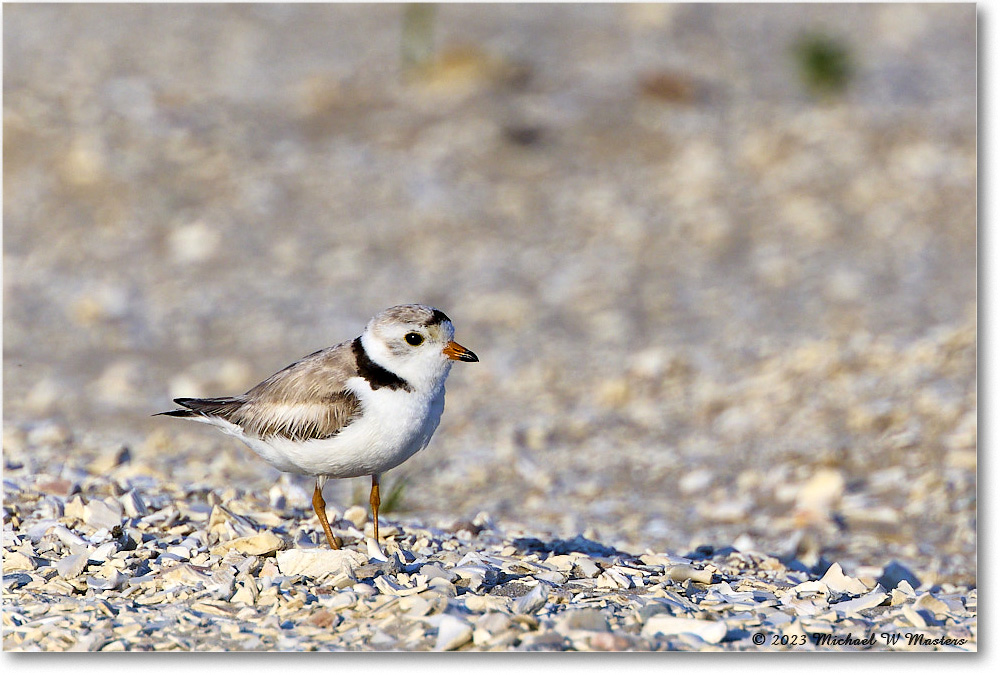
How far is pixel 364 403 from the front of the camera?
4512mm

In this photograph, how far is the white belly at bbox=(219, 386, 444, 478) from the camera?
4.45 meters

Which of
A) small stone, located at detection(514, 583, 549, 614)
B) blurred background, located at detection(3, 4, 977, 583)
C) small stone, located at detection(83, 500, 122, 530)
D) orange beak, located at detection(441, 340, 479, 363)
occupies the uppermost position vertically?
blurred background, located at detection(3, 4, 977, 583)

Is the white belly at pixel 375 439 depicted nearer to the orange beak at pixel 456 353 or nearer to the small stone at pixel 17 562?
the orange beak at pixel 456 353

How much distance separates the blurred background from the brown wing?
A: 1.03 m

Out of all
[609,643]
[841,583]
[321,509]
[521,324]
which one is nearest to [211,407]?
[321,509]

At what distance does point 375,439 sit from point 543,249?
6777 mm

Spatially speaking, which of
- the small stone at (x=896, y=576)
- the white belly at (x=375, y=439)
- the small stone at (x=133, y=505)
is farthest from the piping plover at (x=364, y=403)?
the small stone at (x=896, y=576)

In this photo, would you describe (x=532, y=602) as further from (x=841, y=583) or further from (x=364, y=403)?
(x=841, y=583)

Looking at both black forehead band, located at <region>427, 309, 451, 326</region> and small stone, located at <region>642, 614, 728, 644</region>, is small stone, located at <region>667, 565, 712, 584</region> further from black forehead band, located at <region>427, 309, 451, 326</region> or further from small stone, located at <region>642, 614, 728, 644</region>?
black forehead band, located at <region>427, 309, 451, 326</region>

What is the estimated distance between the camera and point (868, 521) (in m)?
6.79

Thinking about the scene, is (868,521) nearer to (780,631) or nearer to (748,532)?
(748,532)

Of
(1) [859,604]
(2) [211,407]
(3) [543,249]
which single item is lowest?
(1) [859,604]

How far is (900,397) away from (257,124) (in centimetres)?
745

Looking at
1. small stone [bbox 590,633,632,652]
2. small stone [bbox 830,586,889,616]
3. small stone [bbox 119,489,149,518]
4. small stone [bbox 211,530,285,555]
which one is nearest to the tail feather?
small stone [bbox 119,489,149,518]
